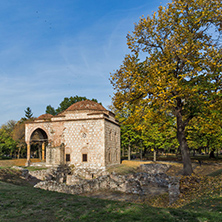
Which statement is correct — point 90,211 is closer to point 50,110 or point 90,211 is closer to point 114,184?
point 114,184

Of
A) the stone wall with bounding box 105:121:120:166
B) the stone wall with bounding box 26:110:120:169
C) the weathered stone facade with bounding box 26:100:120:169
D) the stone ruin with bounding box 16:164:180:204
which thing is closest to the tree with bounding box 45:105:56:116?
the weathered stone facade with bounding box 26:100:120:169

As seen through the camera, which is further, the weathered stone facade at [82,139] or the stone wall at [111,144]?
A: the stone wall at [111,144]

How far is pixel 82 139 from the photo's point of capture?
103 ft

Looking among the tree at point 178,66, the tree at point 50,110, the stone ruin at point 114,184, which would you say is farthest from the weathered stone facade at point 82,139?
the tree at point 50,110

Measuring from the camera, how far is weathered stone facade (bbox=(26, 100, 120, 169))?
99.6ft

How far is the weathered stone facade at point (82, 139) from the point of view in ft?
99.6

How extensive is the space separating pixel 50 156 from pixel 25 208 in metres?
24.0

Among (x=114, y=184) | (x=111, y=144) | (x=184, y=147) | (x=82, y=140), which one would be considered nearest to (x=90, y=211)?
(x=184, y=147)

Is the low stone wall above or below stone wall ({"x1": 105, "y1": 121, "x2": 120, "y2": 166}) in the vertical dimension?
below

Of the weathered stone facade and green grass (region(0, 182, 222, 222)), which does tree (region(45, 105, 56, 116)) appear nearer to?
the weathered stone facade

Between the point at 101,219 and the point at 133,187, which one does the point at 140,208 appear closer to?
the point at 101,219

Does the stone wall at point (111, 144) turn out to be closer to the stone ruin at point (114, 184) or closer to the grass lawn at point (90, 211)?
the stone ruin at point (114, 184)

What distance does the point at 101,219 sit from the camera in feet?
22.9

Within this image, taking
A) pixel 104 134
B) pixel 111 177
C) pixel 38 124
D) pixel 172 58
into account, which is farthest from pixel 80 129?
pixel 172 58
